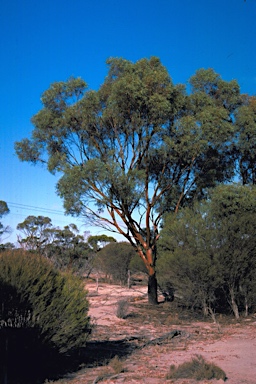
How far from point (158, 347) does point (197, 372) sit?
398cm

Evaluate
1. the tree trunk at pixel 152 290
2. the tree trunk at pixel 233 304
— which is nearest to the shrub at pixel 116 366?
the tree trunk at pixel 233 304

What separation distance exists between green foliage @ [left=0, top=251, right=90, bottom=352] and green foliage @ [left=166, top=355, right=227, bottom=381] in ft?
7.97

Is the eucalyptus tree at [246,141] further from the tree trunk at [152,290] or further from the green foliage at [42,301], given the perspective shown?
the green foliage at [42,301]

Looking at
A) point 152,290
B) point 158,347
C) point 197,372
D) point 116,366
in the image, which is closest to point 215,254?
point 152,290

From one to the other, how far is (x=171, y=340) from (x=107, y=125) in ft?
43.5

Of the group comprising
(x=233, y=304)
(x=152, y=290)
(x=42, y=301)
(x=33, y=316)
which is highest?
(x=152, y=290)

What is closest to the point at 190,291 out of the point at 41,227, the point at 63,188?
the point at 63,188

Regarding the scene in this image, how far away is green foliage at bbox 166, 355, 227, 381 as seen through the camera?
802 cm

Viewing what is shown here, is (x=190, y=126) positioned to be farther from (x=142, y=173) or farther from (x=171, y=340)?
(x=171, y=340)

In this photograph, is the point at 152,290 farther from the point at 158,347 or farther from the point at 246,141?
the point at 158,347

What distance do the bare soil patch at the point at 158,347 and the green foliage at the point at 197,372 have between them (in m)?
0.16

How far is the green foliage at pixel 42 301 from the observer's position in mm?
8734

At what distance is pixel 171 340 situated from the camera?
43.5 ft

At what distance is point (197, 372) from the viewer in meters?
8.17
